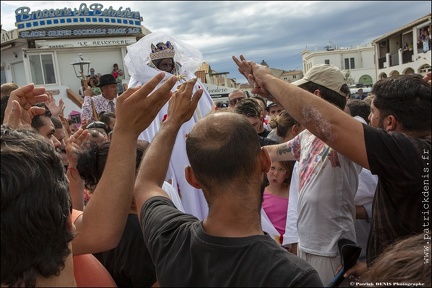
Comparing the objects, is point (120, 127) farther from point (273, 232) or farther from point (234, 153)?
point (273, 232)

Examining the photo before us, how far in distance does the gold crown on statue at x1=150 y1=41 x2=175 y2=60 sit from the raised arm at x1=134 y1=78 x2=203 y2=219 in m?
1.48

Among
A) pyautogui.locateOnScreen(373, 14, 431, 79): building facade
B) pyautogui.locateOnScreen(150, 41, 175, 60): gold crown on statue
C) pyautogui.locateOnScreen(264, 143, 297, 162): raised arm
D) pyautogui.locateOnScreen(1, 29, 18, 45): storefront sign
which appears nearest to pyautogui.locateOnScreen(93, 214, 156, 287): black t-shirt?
pyautogui.locateOnScreen(264, 143, 297, 162): raised arm

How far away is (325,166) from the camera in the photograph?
6.73 ft

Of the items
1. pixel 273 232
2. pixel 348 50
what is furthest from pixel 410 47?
pixel 273 232

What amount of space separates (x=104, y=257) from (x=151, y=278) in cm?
29

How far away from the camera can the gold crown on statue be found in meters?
3.04

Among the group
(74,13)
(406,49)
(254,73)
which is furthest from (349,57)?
(254,73)

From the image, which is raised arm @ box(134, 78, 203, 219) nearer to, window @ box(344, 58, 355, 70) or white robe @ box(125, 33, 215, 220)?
white robe @ box(125, 33, 215, 220)

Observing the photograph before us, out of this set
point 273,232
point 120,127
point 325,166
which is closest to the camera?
point 120,127

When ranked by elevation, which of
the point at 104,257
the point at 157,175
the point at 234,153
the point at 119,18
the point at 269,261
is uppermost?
the point at 119,18

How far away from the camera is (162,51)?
304 centimetres

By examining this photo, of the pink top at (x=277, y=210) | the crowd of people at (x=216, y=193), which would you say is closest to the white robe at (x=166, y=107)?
the pink top at (x=277, y=210)

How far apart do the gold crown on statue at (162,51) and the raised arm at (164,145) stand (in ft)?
4.85

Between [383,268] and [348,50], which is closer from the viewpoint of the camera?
[383,268]
